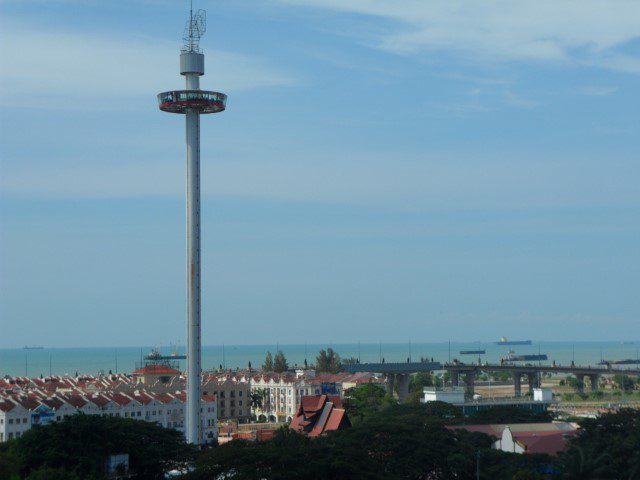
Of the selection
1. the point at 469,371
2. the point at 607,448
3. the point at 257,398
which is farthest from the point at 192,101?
the point at 469,371

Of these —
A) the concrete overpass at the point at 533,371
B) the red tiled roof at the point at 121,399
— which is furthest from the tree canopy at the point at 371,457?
the concrete overpass at the point at 533,371

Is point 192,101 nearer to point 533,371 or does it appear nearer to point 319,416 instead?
point 319,416

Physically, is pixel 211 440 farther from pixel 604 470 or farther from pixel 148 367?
pixel 604 470

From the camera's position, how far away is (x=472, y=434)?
79.2m

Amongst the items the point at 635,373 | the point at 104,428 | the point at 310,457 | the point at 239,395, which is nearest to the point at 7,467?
the point at 104,428

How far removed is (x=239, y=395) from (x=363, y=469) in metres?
81.6

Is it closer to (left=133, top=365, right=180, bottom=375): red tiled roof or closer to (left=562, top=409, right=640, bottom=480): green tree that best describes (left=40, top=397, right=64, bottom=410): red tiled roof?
(left=133, top=365, right=180, bottom=375): red tiled roof

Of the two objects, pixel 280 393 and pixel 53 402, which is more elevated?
pixel 53 402

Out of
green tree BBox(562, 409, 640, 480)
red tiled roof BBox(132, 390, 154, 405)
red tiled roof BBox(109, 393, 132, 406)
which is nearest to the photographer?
green tree BBox(562, 409, 640, 480)

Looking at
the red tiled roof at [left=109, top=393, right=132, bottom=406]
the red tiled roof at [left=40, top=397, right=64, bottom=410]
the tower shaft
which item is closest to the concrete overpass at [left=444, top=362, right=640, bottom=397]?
the red tiled roof at [left=109, top=393, right=132, bottom=406]

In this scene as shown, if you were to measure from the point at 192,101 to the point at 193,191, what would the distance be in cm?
789

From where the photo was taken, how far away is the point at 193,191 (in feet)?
306

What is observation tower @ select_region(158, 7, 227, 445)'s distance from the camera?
92250 millimetres

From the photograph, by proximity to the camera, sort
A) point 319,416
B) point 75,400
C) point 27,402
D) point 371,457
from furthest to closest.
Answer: point 75,400 → point 27,402 → point 319,416 → point 371,457
